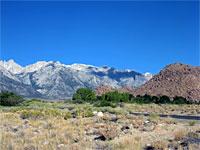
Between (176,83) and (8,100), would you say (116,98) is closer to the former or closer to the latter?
(8,100)

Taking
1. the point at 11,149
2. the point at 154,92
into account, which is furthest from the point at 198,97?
the point at 11,149

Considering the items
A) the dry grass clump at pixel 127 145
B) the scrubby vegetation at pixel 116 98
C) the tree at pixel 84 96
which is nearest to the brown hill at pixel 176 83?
the scrubby vegetation at pixel 116 98

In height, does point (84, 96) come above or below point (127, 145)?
above

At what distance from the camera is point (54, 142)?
45.1 feet

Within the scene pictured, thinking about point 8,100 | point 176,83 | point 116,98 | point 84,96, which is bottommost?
point 8,100

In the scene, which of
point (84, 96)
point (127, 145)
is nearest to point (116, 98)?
point (84, 96)

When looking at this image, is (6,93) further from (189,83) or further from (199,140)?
(189,83)

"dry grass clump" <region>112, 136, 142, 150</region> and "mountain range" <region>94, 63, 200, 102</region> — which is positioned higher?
"mountain range" <region>94, 63, 200, 102</region>

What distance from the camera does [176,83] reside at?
146625 millimetres

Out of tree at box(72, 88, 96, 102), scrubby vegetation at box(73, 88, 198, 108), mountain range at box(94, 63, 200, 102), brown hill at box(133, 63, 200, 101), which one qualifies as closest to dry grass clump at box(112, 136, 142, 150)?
scrubby vegetation at box(73, 88, 198, 108)

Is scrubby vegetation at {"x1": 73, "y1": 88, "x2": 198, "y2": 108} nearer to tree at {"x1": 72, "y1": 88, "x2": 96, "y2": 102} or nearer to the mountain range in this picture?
tree at {"x1": 72, "y1": 88, "x2": 96, "y2": 102}

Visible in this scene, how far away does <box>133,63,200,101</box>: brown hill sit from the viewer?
13419 cm

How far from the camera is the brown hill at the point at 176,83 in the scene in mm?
134188

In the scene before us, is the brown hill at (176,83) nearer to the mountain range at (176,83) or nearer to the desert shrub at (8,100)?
the mountain range at (176,83)
